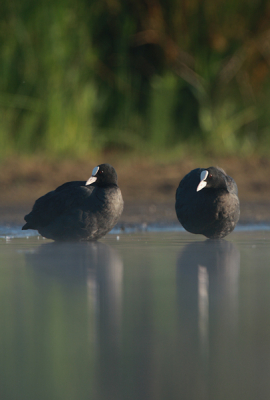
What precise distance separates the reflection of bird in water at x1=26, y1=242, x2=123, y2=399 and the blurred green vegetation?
5249mm

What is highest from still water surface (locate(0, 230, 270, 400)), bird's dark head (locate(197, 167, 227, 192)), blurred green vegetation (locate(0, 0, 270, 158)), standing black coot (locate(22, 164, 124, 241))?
blurred green vegetation (locate(0, 0, 270, 158))

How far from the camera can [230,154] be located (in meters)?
9.79

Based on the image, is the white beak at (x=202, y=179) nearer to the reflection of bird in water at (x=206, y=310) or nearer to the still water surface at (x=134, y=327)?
the reflection of bird in water at (x=206, y=310)

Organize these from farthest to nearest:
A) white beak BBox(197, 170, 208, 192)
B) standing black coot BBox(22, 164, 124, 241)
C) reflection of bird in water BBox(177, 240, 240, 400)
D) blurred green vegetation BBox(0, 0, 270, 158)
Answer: blurred green vegetation BBox(0, 0, 270, 158), white beak BBox(197, 170, 208, 192), standing black coot BBox(22, 164, 124, 241), reflection of bird in water BBox(177, 240, 240, 400)

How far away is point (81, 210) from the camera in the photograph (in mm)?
4578

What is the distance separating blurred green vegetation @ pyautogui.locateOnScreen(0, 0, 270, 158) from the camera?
9.47m

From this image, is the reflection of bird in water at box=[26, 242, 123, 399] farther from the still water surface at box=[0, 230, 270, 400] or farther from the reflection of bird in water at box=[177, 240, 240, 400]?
the reflection of bird in water at box=[177, 240, 240, 400]

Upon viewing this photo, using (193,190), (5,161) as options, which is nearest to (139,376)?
(193,190)

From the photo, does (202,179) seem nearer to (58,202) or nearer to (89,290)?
(58,202)

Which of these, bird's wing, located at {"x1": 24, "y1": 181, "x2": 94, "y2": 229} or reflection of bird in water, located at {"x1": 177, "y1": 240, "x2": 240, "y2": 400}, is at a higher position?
bird's wing, located at {"x1": 24, "y1": 181, "x2": 94, "y2": 229}

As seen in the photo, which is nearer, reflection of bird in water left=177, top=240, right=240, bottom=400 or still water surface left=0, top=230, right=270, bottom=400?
still water surface left=0, top=230, right=270, bottom=400

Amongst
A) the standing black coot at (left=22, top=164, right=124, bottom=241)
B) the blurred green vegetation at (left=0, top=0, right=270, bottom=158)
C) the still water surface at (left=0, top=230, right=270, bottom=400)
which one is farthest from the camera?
the blurred green vegetation at (left=0, top=0, right=270, bottom=158)

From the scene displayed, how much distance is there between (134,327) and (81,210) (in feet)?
7.82

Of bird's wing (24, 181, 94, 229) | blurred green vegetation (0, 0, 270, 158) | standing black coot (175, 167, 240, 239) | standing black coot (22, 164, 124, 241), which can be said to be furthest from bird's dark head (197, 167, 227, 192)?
blurred green vegetation (0, 0, 270, 158)
